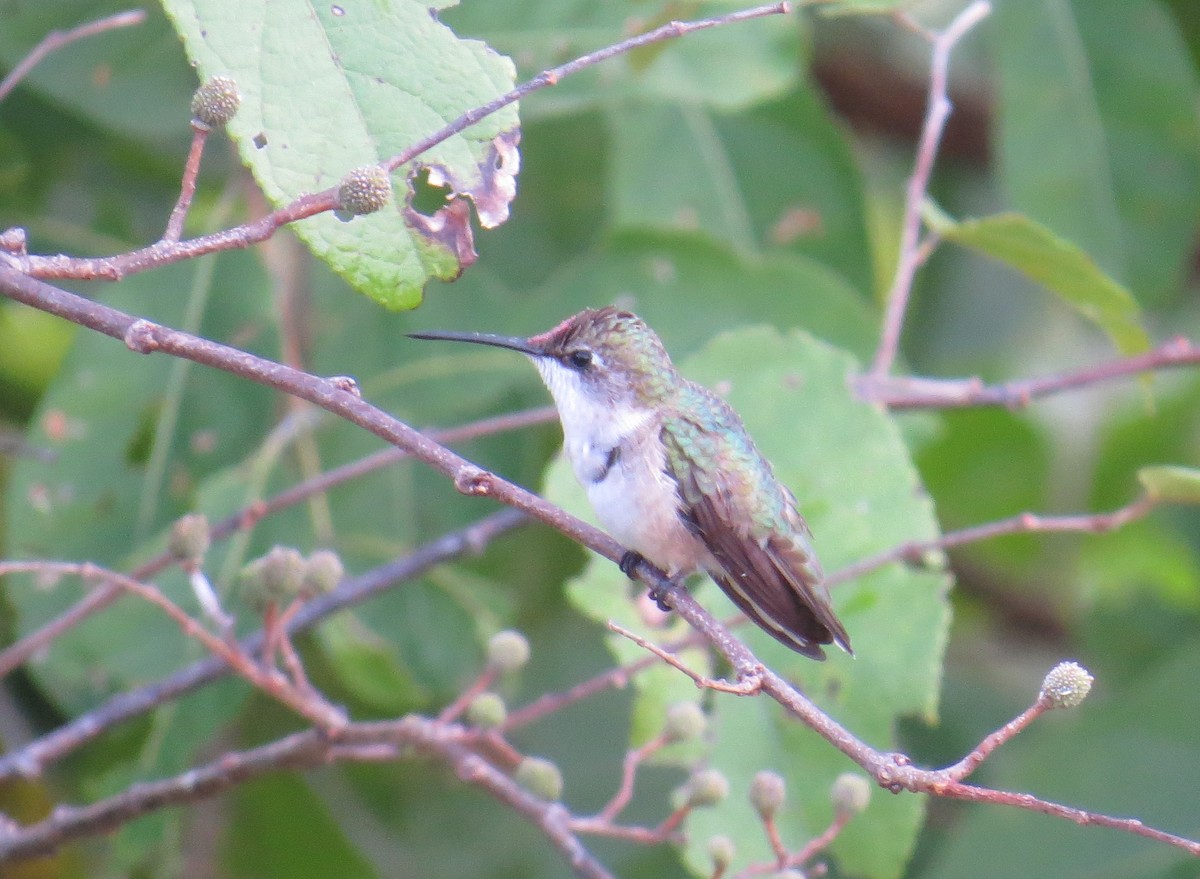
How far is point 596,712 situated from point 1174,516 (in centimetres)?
230

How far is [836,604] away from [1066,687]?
1.44 metres

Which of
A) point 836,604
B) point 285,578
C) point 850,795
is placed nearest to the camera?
point 285,578

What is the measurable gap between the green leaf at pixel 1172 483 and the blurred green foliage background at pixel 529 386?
0.59 meters

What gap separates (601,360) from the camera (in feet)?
10.1

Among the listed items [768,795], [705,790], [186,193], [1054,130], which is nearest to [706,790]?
[705,790]

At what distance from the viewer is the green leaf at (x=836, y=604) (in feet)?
9.53

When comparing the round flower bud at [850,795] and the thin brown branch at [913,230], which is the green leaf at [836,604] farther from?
the round flower bud at [850,795]

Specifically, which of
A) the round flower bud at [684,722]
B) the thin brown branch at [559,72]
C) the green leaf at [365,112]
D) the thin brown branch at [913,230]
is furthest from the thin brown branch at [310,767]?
the thin brown branch at [913,230]

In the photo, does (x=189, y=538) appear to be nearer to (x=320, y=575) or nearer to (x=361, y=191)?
(x=320, y=575)

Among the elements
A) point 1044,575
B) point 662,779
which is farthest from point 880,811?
point 1044,575

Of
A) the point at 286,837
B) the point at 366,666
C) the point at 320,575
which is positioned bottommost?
the point at 286,837

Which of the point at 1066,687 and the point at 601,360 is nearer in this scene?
the point at 1066,687

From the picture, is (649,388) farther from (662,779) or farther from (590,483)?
(662,779)

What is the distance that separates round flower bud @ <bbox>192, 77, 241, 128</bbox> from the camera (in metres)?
1.87
